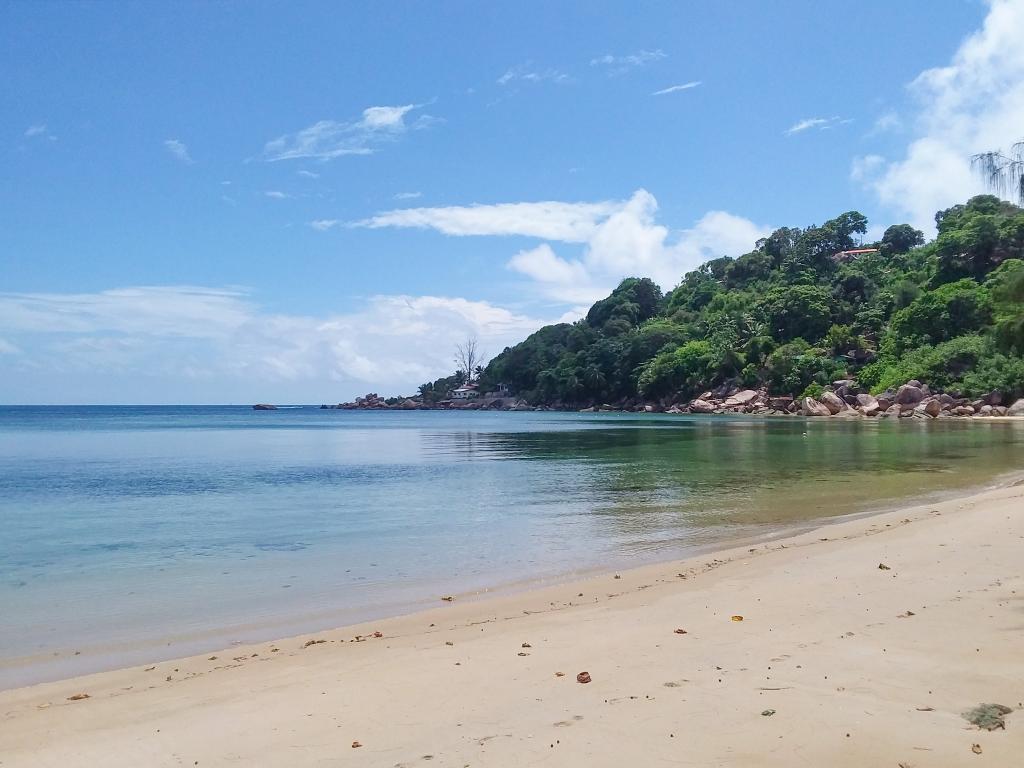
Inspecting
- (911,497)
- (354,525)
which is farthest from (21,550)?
(911,497)

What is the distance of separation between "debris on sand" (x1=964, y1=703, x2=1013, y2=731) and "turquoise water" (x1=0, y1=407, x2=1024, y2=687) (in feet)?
21.1

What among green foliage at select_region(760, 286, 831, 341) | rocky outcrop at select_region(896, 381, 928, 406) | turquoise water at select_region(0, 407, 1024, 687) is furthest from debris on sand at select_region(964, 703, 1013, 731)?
green foliage at select_region(760, 286, 831, 341)

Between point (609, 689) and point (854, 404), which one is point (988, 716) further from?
point (854, 404)

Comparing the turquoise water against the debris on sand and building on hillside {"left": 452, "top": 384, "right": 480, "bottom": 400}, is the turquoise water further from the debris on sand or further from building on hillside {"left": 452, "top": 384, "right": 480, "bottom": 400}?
building on hillside {"left": 452, "top": 384, "right": 480, "bottom": 400}

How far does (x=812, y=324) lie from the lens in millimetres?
90250

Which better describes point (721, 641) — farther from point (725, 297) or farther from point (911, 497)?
point (725, 297)

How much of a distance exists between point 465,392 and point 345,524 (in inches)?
5478

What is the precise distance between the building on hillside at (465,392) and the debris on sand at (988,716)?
486 ft

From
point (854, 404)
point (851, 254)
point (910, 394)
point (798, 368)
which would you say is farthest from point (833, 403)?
point (851, 254)

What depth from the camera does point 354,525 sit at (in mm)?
16000

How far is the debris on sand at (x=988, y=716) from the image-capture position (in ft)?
13.8

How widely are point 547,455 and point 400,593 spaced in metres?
24.9

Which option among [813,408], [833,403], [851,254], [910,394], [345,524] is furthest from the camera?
[851,254]

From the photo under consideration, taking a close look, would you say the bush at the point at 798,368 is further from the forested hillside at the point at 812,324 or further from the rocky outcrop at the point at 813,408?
the rocky outcrop at the point at 813,408
